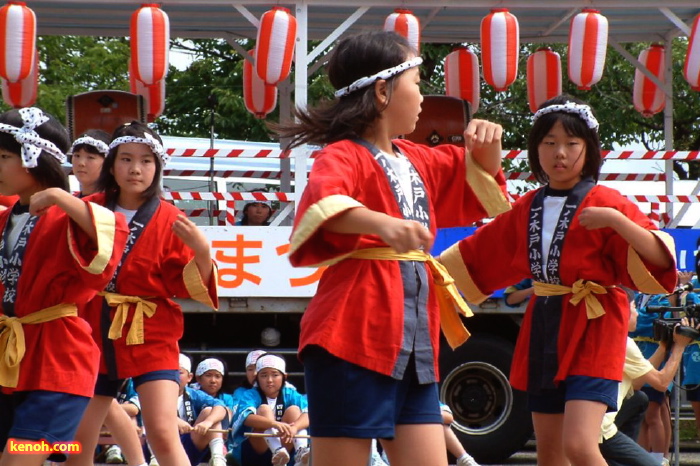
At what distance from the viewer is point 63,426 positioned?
3828 millimetres

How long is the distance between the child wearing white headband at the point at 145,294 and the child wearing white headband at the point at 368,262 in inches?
53.5

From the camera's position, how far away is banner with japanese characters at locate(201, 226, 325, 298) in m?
7.93

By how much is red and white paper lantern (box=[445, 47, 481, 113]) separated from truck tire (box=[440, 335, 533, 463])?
412cm

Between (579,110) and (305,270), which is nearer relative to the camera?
(579,110)

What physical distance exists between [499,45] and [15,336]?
6.71 m

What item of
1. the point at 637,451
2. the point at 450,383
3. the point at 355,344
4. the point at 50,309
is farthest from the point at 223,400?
the point at 355,344

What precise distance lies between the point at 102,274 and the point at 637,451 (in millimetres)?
3236

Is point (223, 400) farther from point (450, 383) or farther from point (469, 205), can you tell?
point (469, 205)

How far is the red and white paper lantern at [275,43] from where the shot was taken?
924cm

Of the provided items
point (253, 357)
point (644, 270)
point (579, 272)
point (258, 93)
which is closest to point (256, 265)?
point (253, 357)

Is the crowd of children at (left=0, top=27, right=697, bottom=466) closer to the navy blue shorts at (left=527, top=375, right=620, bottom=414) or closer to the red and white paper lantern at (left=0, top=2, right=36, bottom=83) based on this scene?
the navy blue shorts at (left=527, top=375, right=620, bottom=414)

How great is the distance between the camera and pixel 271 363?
25.0ft

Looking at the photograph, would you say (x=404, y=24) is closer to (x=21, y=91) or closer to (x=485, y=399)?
(x=485, y=399)

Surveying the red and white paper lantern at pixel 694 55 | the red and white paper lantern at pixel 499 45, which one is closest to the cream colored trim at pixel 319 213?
the red and white paper lantern at pixel 499 45
